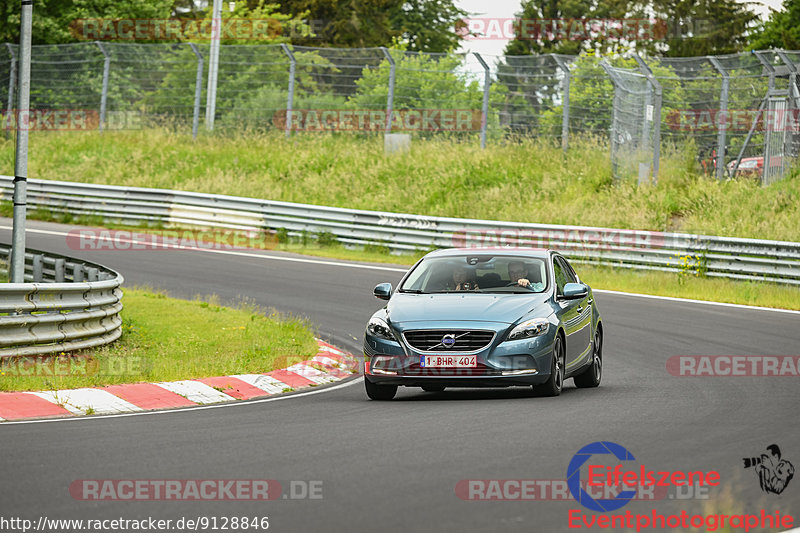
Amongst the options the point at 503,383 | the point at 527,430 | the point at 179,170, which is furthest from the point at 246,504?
the point at 179,170

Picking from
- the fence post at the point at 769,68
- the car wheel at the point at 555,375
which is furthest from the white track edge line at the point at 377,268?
the car wheel at the point at 555,375

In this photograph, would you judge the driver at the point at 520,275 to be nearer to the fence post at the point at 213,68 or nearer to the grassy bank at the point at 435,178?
the grassy bank at the point at 435,178

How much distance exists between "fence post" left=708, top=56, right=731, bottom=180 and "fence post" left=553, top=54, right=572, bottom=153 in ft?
13.2

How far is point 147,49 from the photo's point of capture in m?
37.6

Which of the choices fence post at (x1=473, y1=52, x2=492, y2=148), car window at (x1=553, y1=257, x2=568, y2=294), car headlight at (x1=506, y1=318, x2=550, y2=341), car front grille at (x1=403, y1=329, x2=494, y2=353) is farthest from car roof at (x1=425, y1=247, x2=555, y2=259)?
fence post at (x1=473, y1=52, x2=492, y2=148)

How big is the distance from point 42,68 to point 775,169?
22.7 metres

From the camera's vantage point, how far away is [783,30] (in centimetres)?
6247

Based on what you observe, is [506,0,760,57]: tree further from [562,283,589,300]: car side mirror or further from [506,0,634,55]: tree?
[562,283,589,300]: car side mirror

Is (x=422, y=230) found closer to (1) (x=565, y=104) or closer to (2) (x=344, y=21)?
(1) (x=565, y=104)

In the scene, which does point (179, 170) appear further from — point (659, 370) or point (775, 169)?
point (659, 370)

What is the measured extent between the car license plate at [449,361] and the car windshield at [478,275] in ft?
4.24

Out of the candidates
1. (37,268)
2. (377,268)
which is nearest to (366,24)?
(377,268)

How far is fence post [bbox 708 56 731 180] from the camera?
91.6 feet

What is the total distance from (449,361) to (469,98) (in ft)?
80.7
